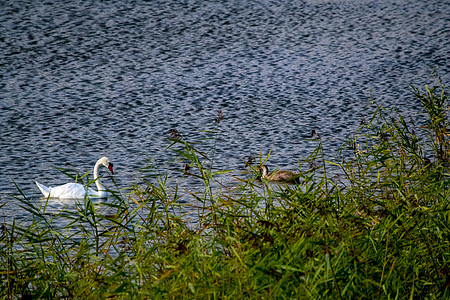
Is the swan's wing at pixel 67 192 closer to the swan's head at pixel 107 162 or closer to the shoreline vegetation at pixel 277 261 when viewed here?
the swan's head at pixel 107 162

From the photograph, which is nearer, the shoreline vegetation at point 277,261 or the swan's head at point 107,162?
the shoreline vegetation at point 277,261

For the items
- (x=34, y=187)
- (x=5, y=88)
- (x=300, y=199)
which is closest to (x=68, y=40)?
(x=5, y=88)

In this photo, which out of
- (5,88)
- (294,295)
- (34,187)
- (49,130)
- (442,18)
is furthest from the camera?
(442,18)

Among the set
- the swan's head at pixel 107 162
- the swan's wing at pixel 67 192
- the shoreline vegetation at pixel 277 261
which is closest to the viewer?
the shoreline vegetation at pixel 277 261

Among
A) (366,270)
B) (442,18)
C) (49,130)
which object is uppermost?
(366,270)

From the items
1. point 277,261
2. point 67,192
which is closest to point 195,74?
point 67,192

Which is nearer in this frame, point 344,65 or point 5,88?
point 5,88

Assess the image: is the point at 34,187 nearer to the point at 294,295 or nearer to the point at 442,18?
the point at 294,295

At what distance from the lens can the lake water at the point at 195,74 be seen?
11680mm

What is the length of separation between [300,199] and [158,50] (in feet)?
48.5

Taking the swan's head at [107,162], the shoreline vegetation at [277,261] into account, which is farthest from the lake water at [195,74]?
the shoreline vegetation at [277,261]

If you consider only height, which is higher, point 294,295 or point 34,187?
point 294,295

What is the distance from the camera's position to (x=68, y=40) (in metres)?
20.4

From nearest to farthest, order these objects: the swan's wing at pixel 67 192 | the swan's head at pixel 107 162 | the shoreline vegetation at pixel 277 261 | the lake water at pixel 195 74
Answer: the shoreline vegetation at pixel 277 261
the swan's wing at pixel 67 192
the swan's head at pixel 107 162
the lake water at pixel 195 74
